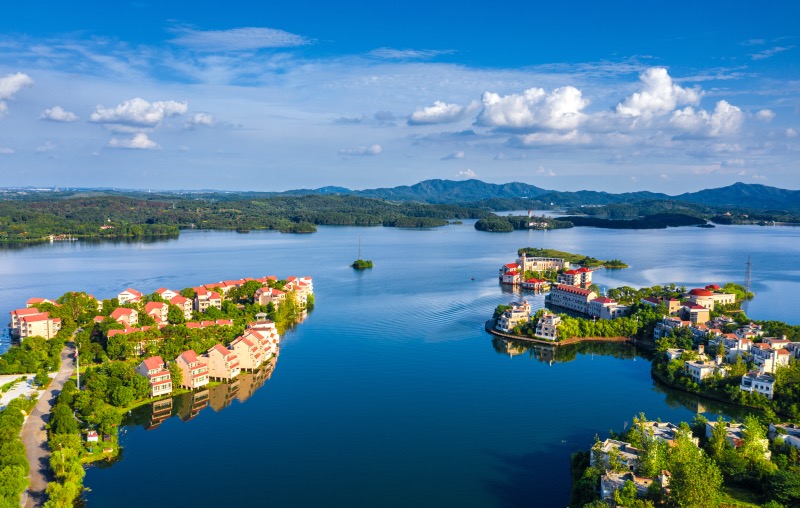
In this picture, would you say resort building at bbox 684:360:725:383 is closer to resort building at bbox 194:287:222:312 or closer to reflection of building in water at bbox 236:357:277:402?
reflection of building in water at bbox 236:357:277:402

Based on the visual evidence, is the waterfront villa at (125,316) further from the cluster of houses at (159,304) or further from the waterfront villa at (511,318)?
the waterfront villa at (511,318)

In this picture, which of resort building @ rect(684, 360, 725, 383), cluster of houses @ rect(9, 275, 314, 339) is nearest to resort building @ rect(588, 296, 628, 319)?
resort building @ rect(684, 360, 725, 383)

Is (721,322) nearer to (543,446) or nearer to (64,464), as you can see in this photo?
(543,446)

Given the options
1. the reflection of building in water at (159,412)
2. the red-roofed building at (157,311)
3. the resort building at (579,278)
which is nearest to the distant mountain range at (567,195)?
the resort building at (579,278)

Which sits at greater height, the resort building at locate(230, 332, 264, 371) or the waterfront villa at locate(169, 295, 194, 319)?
the waterfront villa at locate(169, 295, 194, 319)

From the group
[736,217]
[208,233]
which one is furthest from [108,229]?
[736,217]

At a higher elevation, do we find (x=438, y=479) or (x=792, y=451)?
(x=792, y=451)
